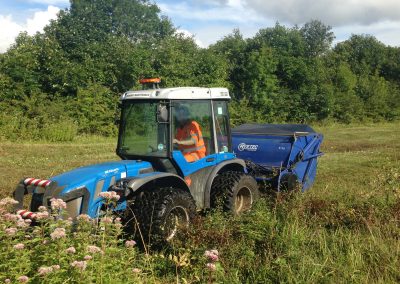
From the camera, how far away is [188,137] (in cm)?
579

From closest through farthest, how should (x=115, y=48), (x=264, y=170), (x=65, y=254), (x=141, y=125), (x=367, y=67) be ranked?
(x=65, y=254), (x=141, y=125), (x=264, y=170), (x=115, y=48), (x=367, y=67)

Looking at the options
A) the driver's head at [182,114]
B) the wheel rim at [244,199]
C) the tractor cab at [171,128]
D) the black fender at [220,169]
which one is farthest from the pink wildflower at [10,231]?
the wheel rim at [244,199]

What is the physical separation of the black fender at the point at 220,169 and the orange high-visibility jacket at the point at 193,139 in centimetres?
28

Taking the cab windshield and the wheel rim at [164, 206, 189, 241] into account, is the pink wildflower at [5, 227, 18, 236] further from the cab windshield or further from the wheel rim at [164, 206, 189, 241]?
the cab windshield

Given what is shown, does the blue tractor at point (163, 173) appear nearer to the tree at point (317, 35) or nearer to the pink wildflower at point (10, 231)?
the pink wildflower at point (10, 231)

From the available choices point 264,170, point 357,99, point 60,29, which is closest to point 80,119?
point 264,170

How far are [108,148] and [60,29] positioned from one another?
73.2 feet

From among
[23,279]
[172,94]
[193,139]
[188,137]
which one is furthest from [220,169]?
[23,279]

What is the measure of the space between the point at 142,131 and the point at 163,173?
73 centimetres

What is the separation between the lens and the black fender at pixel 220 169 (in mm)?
5949

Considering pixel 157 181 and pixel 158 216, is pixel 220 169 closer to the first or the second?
pixel 157 181

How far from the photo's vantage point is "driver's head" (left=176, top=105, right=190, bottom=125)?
18.4 ft

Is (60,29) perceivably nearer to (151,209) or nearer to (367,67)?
(367,67)

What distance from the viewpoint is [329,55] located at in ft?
144
